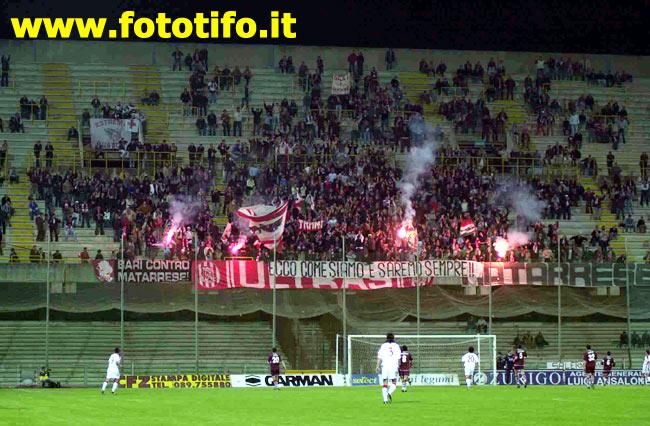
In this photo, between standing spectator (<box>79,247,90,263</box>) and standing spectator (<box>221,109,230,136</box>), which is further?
standing spectator (<box>221,109,230,136</box>)

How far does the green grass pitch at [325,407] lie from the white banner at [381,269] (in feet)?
18.0

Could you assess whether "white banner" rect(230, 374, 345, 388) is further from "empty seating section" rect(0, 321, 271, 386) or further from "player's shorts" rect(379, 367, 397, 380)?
"player's shorts" rect(379, 367, 397, 380)

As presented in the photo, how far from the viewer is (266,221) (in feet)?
161

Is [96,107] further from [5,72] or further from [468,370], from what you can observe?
[468,370]

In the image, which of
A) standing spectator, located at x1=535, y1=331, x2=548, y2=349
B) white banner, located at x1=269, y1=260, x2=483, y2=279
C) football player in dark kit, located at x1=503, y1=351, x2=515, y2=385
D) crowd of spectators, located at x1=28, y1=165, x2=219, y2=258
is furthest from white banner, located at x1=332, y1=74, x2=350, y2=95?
football player in dark kit, located at x1=503, y1=351, x2=515, y2=385

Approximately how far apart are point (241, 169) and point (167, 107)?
734 centimetres

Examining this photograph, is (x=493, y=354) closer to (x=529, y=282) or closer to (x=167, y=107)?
(x=529, y=282)

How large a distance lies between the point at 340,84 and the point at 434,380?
21.7m

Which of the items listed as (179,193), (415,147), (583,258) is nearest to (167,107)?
(179,193)

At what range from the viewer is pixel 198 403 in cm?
3378

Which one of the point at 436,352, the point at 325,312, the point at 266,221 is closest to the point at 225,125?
the point at 266,221

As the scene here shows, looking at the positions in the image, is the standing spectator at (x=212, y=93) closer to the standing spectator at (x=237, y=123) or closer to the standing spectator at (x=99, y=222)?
the standing spectator at (x=237, y=123)

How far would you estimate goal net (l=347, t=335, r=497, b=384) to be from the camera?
48.2 m

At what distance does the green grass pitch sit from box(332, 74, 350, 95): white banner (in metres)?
24.4
